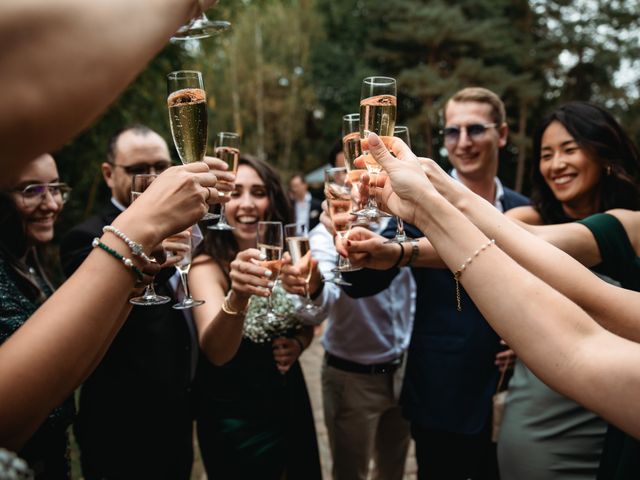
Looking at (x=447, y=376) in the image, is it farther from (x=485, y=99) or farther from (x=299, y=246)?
(x=485, y=99)

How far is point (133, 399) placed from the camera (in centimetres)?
254

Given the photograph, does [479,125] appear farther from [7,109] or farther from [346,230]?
[7,109]

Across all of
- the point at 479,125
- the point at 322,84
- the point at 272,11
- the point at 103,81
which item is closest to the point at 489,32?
the point at 322,84

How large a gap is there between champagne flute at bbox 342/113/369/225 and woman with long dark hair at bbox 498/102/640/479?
1.13m

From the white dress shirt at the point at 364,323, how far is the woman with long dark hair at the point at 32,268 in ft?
5.67

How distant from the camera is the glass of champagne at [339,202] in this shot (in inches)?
88.0

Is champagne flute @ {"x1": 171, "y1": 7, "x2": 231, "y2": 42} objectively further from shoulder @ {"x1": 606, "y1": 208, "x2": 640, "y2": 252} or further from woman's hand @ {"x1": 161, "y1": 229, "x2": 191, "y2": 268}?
shoulder @ {"x1": 606, "y1": 208, "x2": 640, "y2": 252}

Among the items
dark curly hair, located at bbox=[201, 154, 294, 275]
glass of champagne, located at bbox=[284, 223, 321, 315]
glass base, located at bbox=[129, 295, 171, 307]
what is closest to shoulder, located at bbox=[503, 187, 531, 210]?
dark curly hair, located at bbox=[201, 154, 294, 275]

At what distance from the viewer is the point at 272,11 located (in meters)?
24.0

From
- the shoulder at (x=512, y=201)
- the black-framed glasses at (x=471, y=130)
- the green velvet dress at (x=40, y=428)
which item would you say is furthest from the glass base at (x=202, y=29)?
the shoulder at (x=512, y=201)

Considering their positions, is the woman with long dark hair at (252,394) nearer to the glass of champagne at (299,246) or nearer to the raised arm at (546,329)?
the glass of champagne at (299,246)

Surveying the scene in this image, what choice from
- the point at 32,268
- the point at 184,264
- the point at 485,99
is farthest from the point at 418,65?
the point at 184,264

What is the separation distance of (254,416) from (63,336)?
1861 millimetres

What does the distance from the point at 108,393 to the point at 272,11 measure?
81.9ft
